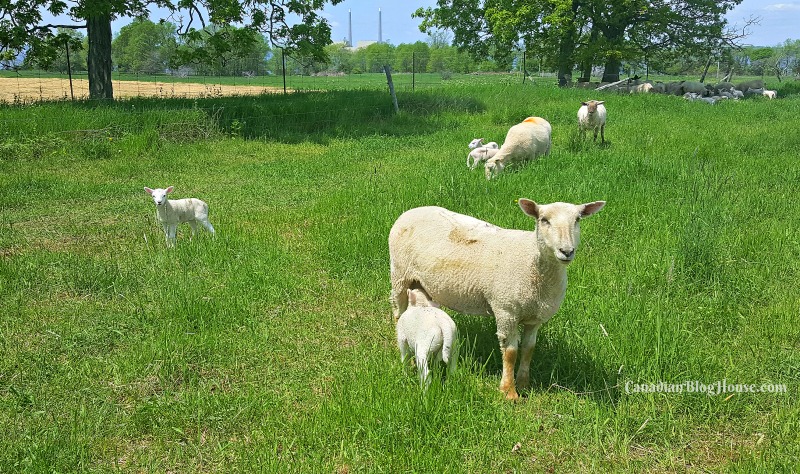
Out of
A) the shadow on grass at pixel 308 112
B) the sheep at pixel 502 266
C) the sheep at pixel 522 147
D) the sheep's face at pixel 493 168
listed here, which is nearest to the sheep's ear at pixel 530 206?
the sheep at pixel 502 266

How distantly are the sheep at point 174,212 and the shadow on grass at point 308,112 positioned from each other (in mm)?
7480

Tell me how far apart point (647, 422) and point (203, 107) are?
48.1 ft

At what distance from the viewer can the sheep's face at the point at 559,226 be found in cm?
367

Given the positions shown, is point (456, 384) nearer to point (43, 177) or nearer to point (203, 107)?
point (43, 177)

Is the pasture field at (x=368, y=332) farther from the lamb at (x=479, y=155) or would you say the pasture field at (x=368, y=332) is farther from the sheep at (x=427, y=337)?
the lamb at (x=479, y=155)

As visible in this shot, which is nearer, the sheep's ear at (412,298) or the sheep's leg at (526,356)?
the sheep's leg at (526,356)

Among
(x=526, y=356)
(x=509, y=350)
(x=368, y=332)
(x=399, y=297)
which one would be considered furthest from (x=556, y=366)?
(x=368, y=332)

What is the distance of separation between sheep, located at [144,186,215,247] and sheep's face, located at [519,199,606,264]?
4992mm

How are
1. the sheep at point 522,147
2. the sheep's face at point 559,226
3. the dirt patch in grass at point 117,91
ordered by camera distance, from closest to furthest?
the sheep's face at point 559,226 → the sheep at point 522,147 → the dirt patch in grass at point 117,91

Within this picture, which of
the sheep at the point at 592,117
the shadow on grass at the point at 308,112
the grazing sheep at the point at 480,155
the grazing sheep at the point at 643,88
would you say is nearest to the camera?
the grazing sheep at the point at 480,155

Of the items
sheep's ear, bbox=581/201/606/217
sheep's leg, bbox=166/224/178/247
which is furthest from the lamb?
sheep's ear, bbox=581/201/606/217

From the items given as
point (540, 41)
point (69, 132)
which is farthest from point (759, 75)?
point (69, 132)

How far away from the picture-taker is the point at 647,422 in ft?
12.5

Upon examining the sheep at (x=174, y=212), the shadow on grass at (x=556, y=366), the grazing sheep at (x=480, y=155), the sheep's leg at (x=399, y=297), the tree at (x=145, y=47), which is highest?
the tree at (x=145, y=47)
